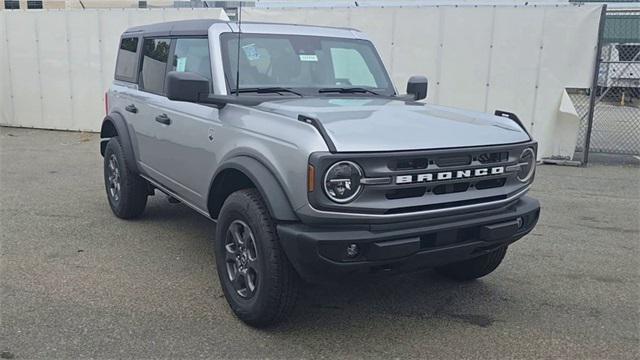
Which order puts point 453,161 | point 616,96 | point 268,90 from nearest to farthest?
point 453,161
point 268,90
point 616,96

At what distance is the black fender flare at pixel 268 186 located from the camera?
3.20 metres

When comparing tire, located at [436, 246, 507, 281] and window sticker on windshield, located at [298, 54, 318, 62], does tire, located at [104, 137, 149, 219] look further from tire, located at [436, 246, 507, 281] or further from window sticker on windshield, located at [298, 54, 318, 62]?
tire, located at [436, 246, 507, 281]

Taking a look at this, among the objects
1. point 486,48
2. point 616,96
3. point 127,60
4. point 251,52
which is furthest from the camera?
point 616,96

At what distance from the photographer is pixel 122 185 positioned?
575 centimetres

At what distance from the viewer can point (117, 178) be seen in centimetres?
599

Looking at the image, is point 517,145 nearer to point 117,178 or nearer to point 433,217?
point 433,217

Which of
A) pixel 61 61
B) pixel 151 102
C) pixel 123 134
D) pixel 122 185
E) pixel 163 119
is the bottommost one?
pixel 122 185

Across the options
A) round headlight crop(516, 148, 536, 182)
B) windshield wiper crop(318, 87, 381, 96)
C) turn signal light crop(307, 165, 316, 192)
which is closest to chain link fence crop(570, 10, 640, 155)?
windshield wiper crop(318, 87, 381, 96)

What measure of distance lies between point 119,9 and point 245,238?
32.1 feet

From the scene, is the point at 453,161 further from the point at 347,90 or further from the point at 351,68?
the point at 351,68

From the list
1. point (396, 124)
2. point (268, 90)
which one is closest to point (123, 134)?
point (268, 90)

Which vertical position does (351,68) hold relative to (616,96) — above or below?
above

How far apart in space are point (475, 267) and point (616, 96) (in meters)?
12.2

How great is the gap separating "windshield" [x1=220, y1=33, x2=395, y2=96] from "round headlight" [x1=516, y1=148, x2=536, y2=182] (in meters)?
1.40
